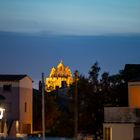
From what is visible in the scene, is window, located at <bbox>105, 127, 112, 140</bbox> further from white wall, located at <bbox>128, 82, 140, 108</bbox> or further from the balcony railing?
white wall, located at <bbox>128, 82, 140, 108</bbox>

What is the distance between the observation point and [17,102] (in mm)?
83812

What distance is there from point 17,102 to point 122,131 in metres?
37.1

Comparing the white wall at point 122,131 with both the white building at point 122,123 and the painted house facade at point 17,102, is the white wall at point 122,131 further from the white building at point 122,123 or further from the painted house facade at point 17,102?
the painted house facade at point 17,102

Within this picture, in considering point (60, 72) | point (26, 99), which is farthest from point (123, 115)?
point (60, 72)

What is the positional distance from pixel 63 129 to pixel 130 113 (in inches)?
916

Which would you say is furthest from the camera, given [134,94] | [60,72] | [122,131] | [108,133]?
[60,72]

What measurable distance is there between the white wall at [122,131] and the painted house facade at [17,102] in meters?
33.8

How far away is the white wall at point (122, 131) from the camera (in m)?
47.7

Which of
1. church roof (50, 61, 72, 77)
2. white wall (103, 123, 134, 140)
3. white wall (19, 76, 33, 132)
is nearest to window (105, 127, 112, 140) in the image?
white wall (103, 123, 134, 140)

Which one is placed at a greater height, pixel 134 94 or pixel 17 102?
pixel 134 94

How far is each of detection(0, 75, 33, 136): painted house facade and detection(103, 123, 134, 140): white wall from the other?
111 feet

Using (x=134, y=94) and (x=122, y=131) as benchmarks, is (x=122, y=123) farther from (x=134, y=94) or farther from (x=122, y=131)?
(x=134, y=94)

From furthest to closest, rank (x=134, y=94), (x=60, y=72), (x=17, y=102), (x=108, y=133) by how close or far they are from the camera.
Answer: (x=60, y=72) → (x=17, y=102) → (x=134, y=94) → (x=108, y=133)

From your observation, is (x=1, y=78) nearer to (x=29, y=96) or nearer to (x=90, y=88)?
(x=29, y=96)
